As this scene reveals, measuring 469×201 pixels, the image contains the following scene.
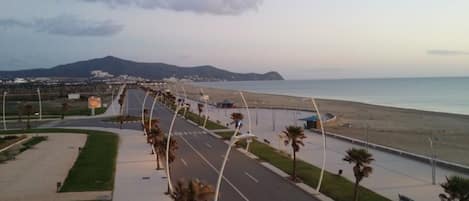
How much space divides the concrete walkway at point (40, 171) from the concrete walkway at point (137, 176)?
2.83 m

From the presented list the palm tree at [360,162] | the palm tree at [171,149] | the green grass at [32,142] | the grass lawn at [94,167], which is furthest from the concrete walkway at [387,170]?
the green grass at [32,142]

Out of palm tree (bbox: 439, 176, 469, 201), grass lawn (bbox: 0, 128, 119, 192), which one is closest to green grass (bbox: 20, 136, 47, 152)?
grass lawn (bbox: 0, 128, 119, 192)

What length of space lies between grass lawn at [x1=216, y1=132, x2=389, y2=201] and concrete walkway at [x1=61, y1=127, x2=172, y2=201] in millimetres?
10355

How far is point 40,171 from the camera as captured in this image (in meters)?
41.9

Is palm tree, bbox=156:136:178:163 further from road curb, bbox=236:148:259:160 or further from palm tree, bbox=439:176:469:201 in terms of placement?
palm tree, bbox=439:176:469:201

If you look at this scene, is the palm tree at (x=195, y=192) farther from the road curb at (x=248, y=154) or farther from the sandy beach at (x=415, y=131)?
the sandy beach at (x=415, y=131)

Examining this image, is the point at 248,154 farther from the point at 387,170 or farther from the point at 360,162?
the point at 360,162

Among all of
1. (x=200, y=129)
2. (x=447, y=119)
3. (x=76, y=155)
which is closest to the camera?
(x=76, y=155)

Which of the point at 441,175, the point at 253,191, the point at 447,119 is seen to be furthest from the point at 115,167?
the point at 447,119

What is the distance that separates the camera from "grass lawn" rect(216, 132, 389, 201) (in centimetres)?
3194

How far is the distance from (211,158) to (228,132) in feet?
71.9

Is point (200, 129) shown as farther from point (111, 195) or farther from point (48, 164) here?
point (111, 195)

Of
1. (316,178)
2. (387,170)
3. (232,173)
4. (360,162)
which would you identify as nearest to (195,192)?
(360,162)

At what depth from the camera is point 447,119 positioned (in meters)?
90.4
